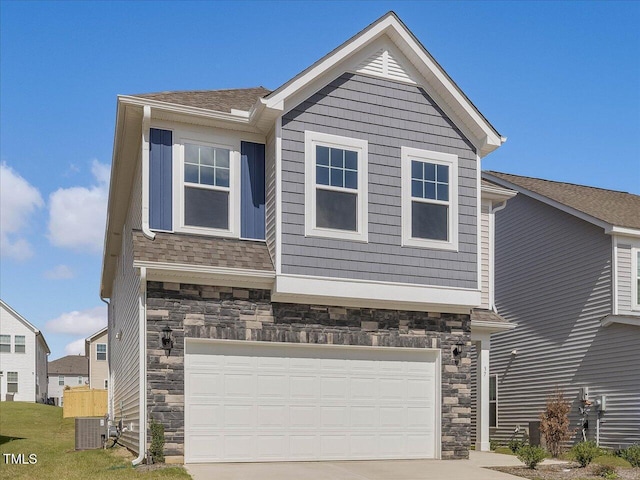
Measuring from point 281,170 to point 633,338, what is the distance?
10571mm

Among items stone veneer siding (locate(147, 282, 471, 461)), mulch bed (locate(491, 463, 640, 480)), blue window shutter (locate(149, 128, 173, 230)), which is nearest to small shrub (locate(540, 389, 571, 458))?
mulch bed (locate(491, 463, 640, 480))

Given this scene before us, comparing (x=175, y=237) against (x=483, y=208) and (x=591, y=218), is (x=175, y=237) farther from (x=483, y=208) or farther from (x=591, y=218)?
(x=591, y=218)

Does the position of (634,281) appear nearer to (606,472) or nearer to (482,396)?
(482,396)

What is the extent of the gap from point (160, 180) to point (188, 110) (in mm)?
1347

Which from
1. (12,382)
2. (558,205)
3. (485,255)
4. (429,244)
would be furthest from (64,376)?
(429,244)

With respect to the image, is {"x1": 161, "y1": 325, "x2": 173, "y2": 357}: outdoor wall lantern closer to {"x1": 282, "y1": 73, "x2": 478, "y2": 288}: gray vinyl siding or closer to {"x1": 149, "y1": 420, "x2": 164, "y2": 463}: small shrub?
{"x1": 149, "y1": 420, "x2": 164, "y2": 463}: small shrub

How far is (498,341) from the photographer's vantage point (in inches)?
932

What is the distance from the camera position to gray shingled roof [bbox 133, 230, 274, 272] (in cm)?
1268

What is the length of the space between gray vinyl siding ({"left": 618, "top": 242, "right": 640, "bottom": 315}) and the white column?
4.09 meters

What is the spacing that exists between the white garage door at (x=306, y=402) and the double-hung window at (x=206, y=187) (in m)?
2.26

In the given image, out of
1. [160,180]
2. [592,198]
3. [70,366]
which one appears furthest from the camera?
[70,366]

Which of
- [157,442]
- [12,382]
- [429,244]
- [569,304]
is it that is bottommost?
[12,382]

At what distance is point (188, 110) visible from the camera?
526 inches

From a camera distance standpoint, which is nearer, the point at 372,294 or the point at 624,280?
the point at 372,294
